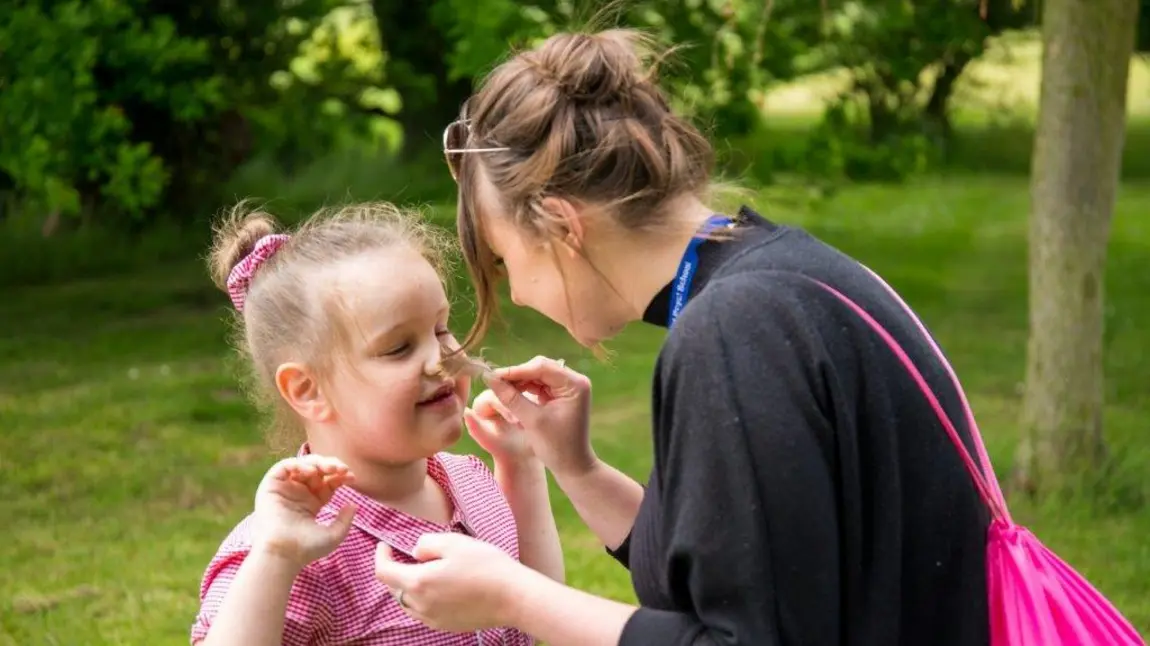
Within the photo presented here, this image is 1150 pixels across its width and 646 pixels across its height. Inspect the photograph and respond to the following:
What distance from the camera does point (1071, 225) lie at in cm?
588

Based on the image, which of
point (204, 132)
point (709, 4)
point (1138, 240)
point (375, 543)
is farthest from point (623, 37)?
point (1138, 240)

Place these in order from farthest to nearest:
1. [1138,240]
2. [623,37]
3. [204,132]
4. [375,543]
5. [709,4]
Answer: [1138,240], [204,132], [709,4], [375,543], [623,37]

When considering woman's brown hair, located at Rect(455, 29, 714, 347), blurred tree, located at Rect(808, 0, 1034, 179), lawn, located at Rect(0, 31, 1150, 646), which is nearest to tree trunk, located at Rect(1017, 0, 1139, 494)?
lawn, located at Rect(0, 31, 1150, 646)

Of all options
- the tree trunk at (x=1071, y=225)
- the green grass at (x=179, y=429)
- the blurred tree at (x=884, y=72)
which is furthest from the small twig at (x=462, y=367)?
the blurred tree at (x=884, y=72)

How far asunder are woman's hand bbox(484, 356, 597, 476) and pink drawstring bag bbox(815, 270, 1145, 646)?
0.76 metres

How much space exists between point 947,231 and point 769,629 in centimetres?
1296

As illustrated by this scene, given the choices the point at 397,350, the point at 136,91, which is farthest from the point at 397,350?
the point at 136,91

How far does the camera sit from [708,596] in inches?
82.1

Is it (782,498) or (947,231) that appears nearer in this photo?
(782,498)

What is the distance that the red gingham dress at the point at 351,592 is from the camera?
2715mm

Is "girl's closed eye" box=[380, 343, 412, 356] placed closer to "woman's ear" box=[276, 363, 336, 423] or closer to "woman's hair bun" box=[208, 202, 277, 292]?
"woman's ear" box=[276, 363, 336, 423]

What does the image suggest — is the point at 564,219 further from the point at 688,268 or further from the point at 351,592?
the point at 351,592

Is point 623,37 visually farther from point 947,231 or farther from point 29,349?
point 947,231

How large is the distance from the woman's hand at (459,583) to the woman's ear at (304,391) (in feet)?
1.87
